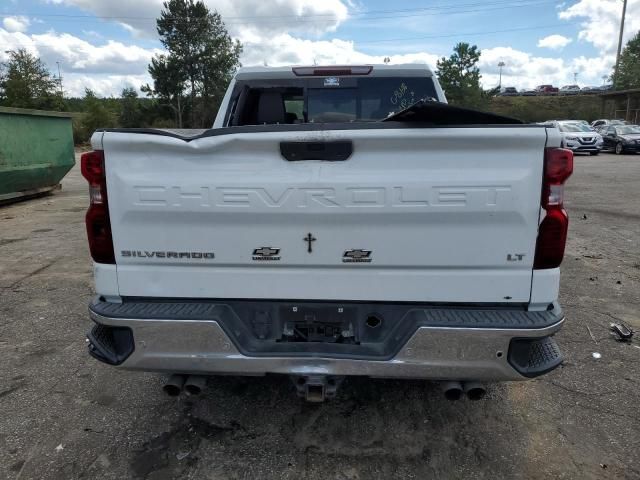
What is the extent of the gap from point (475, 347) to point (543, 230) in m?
0.63

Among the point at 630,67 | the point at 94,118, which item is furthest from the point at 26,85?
the point at 630,67

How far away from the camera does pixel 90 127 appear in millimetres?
41156

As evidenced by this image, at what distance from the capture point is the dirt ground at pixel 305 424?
2.67 metres

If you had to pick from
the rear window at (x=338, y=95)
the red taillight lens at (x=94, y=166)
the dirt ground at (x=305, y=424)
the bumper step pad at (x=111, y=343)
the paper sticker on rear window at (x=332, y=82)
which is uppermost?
the paper sticker on rear window at (x=332, y=82)

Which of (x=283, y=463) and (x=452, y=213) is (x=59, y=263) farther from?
(x=452, y=213)

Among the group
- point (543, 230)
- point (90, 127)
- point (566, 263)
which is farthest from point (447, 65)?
point (543, 230)

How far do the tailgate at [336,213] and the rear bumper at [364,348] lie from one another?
131 millimetres

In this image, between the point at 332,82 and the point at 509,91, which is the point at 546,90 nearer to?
the point at 509,91

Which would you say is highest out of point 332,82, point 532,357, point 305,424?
point 332,82

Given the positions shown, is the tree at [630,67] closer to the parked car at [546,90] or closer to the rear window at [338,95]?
the parked car at [546,90]

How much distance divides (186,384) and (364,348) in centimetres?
101

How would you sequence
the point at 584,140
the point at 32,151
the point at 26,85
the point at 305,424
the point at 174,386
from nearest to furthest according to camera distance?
the point at 174,386 < the point at 305,424 < the point at 32,151 < the point at 584,140 < the point at 26,85

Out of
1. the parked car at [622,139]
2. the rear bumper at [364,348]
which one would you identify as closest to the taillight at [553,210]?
the rear bumper at [364,348]

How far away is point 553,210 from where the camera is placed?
233 cm
